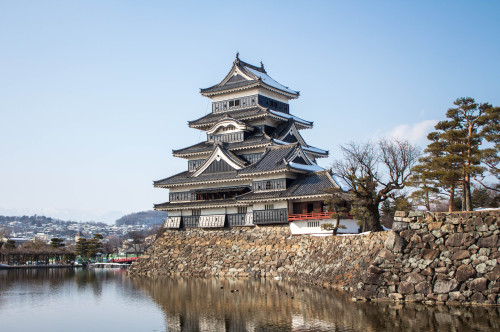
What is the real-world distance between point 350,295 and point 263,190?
1815 centimetres

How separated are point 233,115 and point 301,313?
29.9m

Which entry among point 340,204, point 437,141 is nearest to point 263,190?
point 340,204

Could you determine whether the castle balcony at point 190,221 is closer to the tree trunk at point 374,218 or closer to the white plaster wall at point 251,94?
the white plaster wall at point 251,94

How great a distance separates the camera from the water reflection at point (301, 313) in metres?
19.3

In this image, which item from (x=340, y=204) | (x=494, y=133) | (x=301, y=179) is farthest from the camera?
(x=301, y=179)

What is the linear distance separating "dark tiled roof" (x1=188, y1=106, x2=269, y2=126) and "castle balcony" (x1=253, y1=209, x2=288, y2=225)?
9.46 m

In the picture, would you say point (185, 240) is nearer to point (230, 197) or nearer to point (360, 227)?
point (230, 197)

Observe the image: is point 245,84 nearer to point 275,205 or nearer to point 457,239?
point 275,205

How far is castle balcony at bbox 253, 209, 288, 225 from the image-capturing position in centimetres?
4166

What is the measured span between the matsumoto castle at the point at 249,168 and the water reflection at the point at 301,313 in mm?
11140

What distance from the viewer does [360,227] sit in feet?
130

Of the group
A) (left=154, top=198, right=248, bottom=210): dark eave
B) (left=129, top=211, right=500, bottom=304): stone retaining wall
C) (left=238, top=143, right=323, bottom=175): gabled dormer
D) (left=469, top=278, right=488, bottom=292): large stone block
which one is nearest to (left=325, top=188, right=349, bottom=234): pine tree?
(left=129, top=211, right=500, bottom=304): stone retaining wall

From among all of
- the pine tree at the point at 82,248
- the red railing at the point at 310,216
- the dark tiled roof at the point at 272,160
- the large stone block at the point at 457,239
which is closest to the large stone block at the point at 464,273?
the large stone block at the point at 457,239

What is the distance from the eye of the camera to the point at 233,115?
5044 cm
